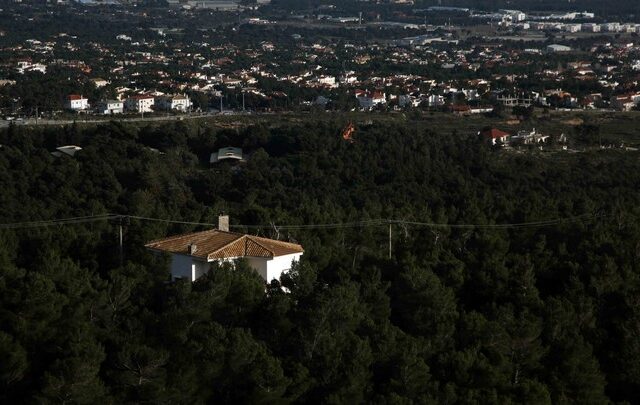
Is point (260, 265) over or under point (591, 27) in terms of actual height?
over

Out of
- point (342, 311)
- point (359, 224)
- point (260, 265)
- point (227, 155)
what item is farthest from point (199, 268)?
point (227, 155)

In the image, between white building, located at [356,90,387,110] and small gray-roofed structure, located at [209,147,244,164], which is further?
white building, located at [356,90,387,110]

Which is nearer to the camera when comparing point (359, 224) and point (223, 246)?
point (223, 246)

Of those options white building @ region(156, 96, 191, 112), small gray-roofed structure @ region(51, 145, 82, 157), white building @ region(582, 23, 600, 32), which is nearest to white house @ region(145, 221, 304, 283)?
small gray-roofed structure @ region(51, 145, 82, 157)

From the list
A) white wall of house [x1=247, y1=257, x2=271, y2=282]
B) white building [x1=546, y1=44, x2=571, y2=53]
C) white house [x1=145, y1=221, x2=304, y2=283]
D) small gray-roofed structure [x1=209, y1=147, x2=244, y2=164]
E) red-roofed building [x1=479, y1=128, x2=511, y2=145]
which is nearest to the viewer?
white house [x1=145, y1=221, x2=304, y2=283]

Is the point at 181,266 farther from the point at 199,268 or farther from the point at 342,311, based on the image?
the point at 342,311

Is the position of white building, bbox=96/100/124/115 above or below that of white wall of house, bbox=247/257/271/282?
below

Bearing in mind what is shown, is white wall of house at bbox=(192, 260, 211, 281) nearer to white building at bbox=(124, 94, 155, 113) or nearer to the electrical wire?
the electrical wire

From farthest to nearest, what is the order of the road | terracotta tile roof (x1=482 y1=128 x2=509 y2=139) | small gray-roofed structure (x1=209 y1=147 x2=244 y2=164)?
1. the road
2. terracotta tile roof (x1=482 y1=128 x2=509 y2=139)
3. small gray-roofed structure (x1=209 y1=147 x2=244 y2=164)
